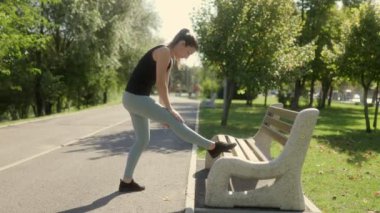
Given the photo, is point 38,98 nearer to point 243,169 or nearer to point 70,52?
point 70,52

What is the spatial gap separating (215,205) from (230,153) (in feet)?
2.91

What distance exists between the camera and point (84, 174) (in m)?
7.45

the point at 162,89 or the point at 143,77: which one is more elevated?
the point at 143,77

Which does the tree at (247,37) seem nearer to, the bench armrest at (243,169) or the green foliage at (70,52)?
the bench armrest at (243,169)

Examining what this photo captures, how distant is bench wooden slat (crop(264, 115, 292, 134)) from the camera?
5652mm

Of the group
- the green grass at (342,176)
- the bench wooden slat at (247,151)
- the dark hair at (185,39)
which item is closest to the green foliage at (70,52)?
the green grass at (342,176)

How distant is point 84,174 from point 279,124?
10.1 feet

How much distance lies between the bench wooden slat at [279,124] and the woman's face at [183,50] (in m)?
1.38

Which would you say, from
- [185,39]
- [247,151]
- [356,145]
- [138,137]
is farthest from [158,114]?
[356,145]

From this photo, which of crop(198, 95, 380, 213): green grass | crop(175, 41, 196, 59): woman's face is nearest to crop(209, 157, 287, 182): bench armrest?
crop(198, 95, 380, 213): green grass

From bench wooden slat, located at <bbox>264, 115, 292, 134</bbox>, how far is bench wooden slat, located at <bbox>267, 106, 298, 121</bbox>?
3.2 inches

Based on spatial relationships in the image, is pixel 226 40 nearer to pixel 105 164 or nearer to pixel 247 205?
pixel 105 164

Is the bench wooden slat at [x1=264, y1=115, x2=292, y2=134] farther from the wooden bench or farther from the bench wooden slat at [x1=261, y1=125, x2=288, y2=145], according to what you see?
the wooden bench

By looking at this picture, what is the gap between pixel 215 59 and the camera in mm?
17047
